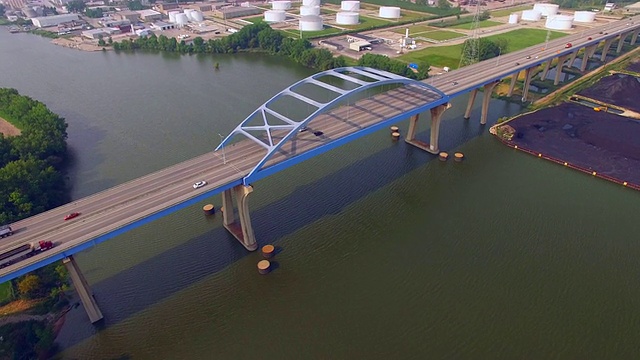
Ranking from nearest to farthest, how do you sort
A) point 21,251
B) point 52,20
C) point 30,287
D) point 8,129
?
point 21,251, point 30,287, point 8,129, point 52,20

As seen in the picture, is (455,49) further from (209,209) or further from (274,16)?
(209,209)

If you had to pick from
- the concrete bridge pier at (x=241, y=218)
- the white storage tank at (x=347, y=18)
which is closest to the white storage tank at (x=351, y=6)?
the white storage tank at (x=347, y=18)

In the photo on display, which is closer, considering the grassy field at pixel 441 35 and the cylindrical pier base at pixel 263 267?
the cylindrical pier base at pixel 263 267

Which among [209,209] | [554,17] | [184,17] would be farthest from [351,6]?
[209,209]

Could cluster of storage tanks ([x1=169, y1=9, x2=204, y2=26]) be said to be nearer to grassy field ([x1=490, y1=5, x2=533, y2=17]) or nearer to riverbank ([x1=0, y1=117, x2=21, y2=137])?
riverbank ([x1=0, y1=117, x2=21, y2=137])

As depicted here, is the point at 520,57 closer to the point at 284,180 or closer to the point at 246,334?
the point at 284,180

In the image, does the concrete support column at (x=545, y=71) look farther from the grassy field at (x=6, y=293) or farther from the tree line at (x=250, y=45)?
the grassy field at (x=6, y=293)
